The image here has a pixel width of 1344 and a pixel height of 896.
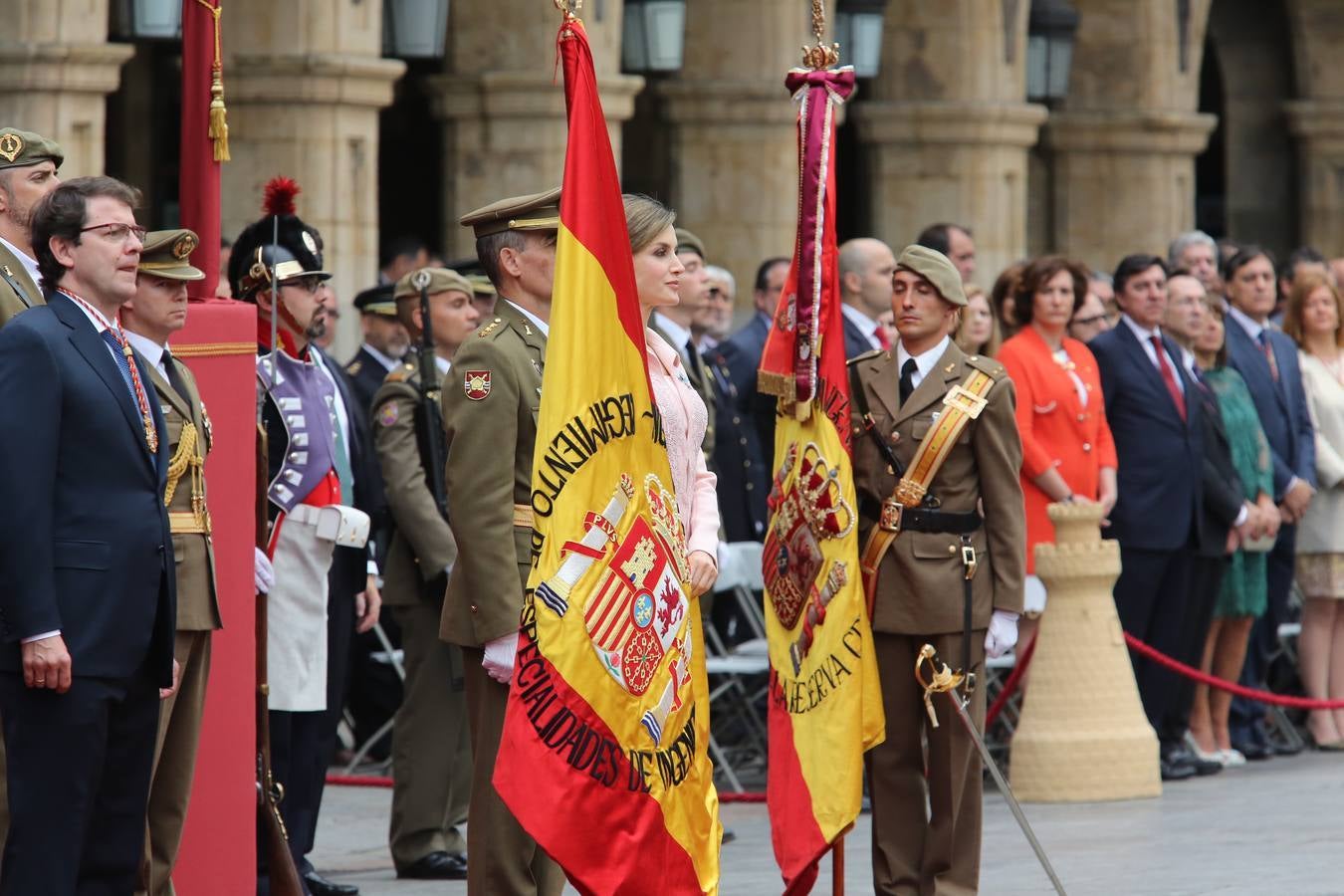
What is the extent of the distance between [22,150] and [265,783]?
1.78 meters

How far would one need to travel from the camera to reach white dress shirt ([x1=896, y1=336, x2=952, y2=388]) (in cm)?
777

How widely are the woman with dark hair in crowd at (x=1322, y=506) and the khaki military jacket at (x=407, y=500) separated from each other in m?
4.94

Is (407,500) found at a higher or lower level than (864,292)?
lower

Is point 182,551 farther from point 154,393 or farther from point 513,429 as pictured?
point 513,429

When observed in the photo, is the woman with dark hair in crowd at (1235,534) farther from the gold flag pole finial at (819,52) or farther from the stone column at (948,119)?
the stone column at (948,119)

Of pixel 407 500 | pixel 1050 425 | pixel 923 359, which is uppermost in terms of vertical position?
pixel 923 359

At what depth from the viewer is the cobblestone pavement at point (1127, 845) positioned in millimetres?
8242

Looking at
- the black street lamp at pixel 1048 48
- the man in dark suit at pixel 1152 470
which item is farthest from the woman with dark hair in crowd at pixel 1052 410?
the black street lamp at pixel 1048 48

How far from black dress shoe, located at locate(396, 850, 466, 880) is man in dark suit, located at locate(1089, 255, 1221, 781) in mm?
3491

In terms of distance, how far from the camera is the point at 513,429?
6.29m

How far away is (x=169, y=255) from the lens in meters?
6.55

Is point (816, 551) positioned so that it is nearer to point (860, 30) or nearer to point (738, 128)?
point (860, 30)

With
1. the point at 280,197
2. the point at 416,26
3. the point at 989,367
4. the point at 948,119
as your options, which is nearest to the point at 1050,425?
the point at 989,367

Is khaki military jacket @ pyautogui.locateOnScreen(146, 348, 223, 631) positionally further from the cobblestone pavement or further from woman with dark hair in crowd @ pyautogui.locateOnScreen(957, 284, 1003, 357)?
woman with dark hair in crowd @ pyautogui.locateOnScreen(957, 284, 1003, 357)
